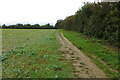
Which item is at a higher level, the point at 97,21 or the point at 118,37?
the point at 97,21

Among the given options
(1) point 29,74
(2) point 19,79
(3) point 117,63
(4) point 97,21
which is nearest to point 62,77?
(1) point 29,74

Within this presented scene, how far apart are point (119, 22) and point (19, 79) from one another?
5.90 m

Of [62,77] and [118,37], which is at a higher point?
[118,37]

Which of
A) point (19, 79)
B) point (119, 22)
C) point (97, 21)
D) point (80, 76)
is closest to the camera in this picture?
point (19, 79)

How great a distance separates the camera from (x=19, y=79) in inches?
106

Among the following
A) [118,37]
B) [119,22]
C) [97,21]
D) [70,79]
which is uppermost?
[97,21]

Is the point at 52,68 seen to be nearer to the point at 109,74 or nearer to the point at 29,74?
the point at 29,74

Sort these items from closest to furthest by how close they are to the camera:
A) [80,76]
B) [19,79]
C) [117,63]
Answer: [19,79]
[80,76]
[117,63]

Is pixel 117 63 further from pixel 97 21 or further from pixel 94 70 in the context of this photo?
pixel 97 21

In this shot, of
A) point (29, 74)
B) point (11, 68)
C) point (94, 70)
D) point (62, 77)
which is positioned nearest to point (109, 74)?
point (94, 70)

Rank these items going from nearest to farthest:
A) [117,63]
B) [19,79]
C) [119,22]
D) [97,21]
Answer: [19,79], [117,63], [119,22], [97,21]

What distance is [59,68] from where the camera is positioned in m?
3.41

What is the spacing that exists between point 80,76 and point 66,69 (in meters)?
0.59

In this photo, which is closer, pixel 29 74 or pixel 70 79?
pixel 70 79
